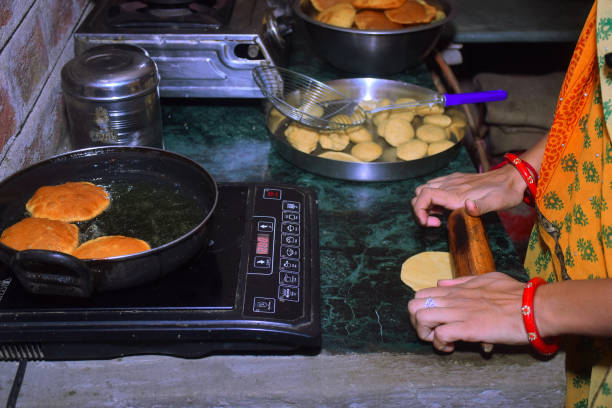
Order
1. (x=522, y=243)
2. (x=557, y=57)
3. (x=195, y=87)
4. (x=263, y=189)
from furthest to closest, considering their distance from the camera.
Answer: (x=557, y=57)
(x=522, y=243)
(x=195, y=87)
(x=263, y=189)

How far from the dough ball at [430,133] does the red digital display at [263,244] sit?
0.64 meters

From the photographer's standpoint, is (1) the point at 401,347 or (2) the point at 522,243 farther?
(2) the point at 522,243

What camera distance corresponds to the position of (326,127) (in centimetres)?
141

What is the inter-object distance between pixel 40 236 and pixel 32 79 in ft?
1.71

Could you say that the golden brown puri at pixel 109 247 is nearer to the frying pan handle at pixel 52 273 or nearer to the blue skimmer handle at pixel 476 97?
the frying pan handle at pixel 52 273

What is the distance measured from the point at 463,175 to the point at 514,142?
1.61 metres

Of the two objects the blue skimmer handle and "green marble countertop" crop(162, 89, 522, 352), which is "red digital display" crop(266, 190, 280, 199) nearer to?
"green marble countertop" crop(162, 89, 522, 352)

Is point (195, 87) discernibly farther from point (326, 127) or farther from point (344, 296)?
point (344, 296)

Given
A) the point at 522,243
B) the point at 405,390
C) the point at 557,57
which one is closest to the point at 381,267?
the point at 405,390

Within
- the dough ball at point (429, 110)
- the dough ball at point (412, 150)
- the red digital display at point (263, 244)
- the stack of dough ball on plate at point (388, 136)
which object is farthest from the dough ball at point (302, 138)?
the red digital display at point (263, 244)

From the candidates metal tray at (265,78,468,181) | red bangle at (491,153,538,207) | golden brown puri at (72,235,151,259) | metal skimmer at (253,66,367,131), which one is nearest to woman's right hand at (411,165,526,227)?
red bangle at (491,153,538,207)

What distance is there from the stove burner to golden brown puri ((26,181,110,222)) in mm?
659

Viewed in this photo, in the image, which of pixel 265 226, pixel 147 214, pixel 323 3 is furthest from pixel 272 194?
pixel 323 3

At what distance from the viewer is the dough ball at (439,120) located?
4.97ft
